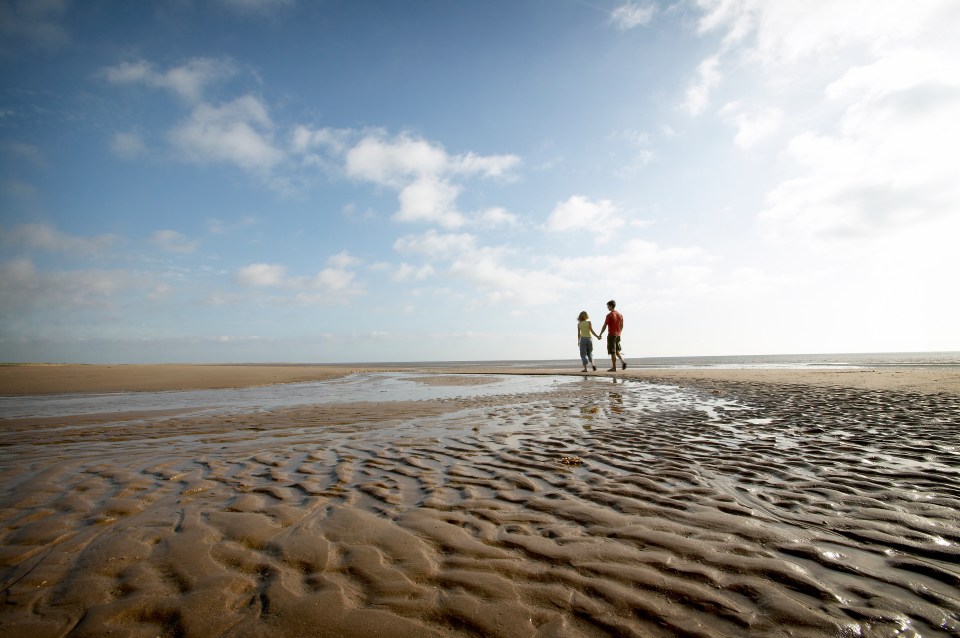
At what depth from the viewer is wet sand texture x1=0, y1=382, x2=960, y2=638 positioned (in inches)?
82.1

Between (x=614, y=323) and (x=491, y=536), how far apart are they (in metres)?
17.4

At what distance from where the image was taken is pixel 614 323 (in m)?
19.2

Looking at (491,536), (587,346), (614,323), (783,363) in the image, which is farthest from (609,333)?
(783,363)

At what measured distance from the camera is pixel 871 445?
5.48 m

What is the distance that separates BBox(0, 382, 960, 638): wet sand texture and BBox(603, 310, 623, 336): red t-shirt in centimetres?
1280

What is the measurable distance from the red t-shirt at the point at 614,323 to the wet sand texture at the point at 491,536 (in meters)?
12.8

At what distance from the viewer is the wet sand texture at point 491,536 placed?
6.84 feet

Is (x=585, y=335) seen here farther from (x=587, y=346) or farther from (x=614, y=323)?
(x=614, y=323)

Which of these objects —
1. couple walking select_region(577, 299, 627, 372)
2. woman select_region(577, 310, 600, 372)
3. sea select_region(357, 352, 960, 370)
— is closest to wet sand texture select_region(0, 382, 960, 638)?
couple walking select_region(577, 299, 627, 372)

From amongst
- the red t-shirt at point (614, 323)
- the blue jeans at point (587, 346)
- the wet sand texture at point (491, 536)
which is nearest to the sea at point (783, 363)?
the blue jeans at point (587, 346)

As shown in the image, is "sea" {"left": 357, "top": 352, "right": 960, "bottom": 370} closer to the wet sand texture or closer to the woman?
the woman

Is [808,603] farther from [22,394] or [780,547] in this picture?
[22,394]

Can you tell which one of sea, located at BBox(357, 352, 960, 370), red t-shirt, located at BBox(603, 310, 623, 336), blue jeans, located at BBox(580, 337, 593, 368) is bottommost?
sea, located at BBox(357, 352, 960, 370)

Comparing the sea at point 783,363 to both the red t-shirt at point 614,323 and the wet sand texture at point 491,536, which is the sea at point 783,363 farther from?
the wet sand texture at point 491,536
